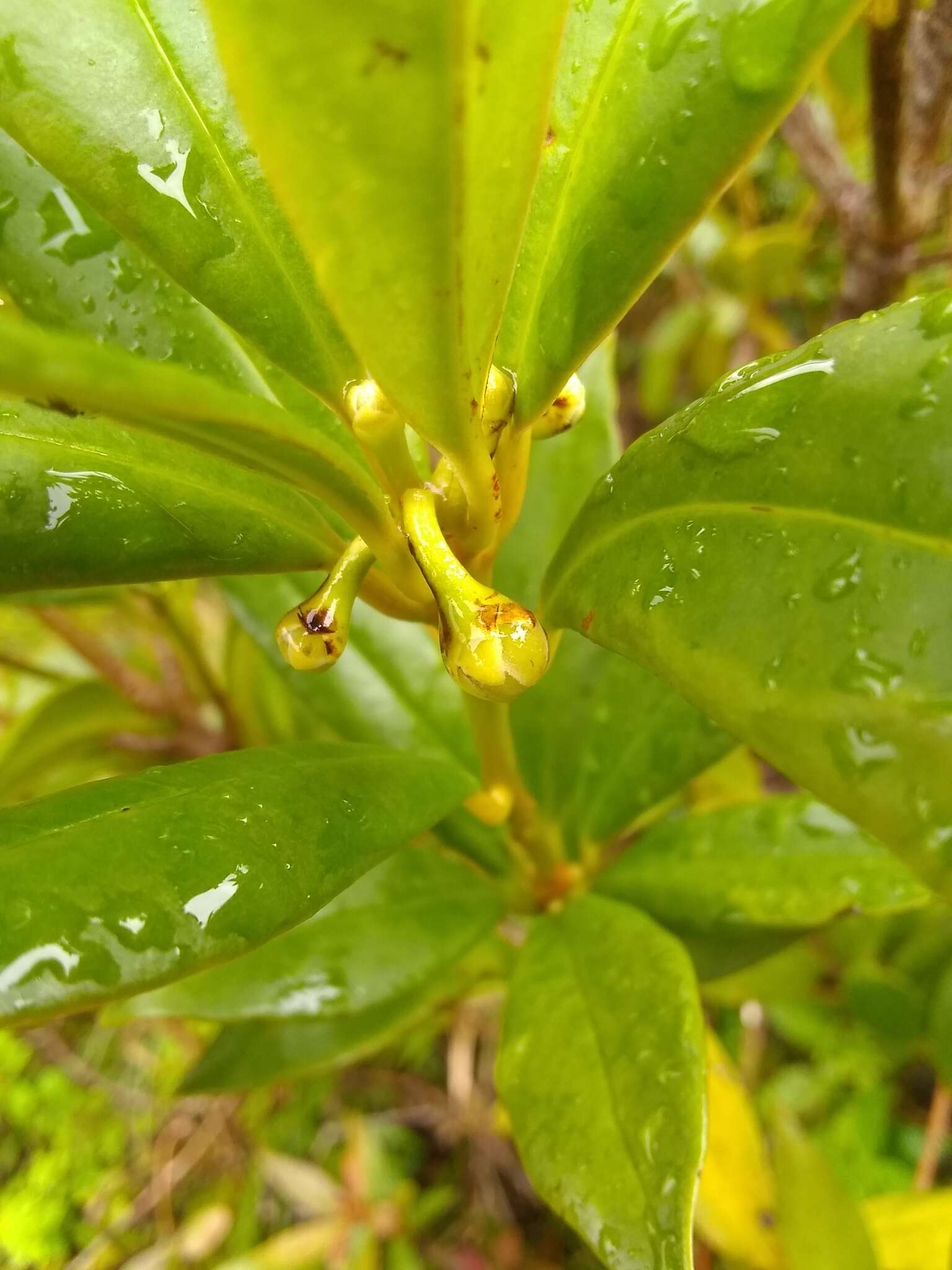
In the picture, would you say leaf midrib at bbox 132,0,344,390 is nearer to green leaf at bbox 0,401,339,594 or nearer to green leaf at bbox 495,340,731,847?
green leaf at bbox 0,401,339,594

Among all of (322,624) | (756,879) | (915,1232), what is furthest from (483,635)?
(915,1232)

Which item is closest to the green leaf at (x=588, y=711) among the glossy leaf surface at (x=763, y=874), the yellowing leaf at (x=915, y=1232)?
the glossy leaf surface at (x=763, y=874)

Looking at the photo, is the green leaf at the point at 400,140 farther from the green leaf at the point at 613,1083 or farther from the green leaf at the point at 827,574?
the green leaf at the point at 613,1083

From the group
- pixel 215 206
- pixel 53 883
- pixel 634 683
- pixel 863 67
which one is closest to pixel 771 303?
pixel 863 67

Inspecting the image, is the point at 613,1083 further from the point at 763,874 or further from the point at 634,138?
the point at 634,138

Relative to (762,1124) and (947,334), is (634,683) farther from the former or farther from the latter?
(762,1124)
